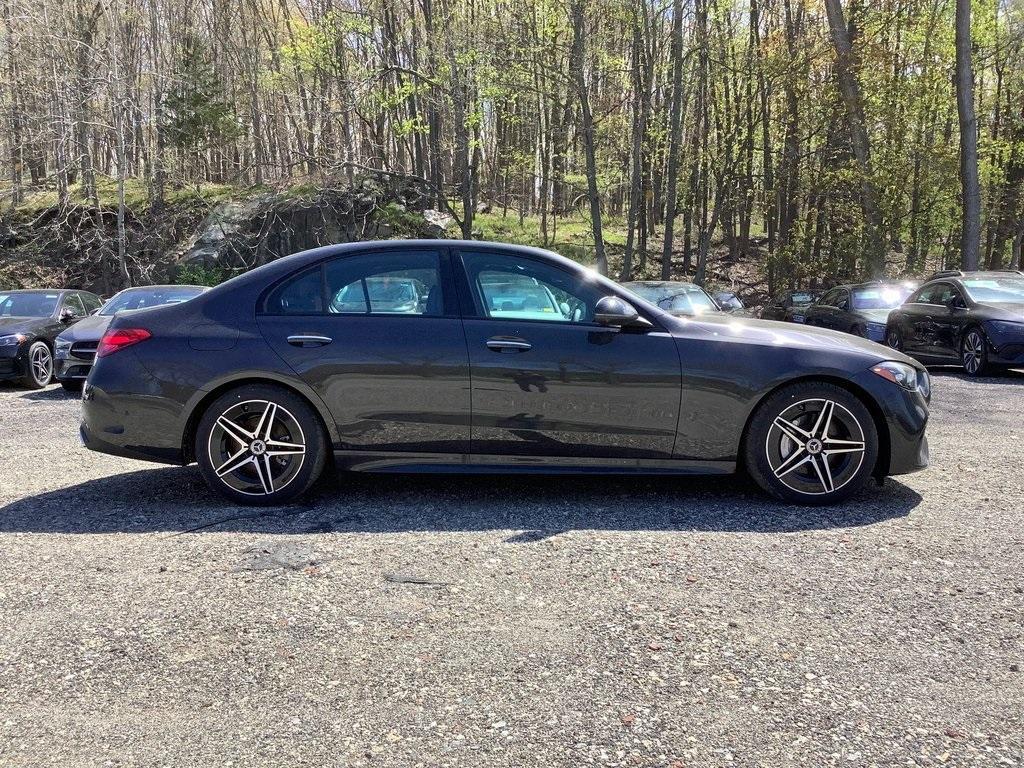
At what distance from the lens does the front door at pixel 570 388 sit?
4.61m

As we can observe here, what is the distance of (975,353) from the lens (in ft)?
37.1

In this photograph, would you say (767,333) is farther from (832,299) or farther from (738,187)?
(738,187)

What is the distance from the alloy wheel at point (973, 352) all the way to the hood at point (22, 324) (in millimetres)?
13180

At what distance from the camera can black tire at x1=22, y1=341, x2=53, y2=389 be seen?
35.5 feet

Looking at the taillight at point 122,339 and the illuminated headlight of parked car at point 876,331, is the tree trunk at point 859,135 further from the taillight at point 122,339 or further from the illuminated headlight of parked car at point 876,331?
the taillight at point 122,339

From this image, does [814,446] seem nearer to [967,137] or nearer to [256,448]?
[256,448]

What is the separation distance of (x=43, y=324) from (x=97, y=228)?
61.3 feet

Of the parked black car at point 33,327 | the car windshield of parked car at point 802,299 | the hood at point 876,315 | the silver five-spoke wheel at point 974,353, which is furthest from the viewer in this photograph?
the car windshield of parked car at point 802,299

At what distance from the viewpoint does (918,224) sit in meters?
25.5

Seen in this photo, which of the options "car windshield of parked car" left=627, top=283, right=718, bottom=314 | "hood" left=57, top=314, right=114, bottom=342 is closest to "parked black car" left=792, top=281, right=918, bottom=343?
"car windshield of parked car" left=627, top=283, right=718, bottom=314

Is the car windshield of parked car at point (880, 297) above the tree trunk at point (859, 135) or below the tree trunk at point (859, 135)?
below

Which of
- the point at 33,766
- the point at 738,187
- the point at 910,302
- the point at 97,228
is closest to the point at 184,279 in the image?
the point at 97,228

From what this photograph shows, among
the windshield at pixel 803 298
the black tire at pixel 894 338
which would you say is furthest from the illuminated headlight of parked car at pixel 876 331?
the windshield at pixel 803 298

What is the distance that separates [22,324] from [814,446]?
11.0m
